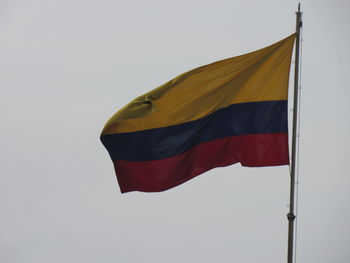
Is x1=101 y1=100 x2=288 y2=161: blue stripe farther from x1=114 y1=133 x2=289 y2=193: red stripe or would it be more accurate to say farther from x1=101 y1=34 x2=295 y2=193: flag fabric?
x1=114 y1=133 x2=289 y2=193: red stripe

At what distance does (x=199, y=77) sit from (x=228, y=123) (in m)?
1.64

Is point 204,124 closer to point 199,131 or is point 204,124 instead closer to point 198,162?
point 199,131

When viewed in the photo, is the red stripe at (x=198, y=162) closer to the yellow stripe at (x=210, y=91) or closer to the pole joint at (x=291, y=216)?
the yellow stripe at (x=210, y=91)

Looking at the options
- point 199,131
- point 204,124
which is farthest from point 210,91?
point 199,131

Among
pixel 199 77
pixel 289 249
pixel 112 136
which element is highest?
pixel 199 77

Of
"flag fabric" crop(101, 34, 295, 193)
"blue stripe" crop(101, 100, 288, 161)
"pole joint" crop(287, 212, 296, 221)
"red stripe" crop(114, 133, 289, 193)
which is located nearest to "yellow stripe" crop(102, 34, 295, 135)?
"flag fabric" crop(101, 34, 295, 193)

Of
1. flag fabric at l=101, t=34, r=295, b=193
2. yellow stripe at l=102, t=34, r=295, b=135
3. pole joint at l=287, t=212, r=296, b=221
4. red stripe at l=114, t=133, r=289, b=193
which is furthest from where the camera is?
red stripe at l=114, t=133, r=289, b=193

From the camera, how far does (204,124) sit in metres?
20.3

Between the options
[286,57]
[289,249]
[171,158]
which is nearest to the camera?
[289,249]

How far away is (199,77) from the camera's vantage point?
1997 centimetres

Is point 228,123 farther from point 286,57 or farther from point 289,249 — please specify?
point 289,249

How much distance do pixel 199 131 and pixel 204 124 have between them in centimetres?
26

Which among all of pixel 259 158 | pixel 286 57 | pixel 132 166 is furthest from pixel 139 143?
pixel 286 57

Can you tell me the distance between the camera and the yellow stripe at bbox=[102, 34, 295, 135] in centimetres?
1933
